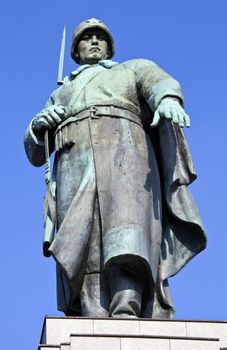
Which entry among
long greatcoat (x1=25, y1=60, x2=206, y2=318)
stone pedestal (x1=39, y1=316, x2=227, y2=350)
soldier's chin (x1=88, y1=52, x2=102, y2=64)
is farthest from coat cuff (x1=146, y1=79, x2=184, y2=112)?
stone pedestal (x1=39, y1=316, x2=227, y2=350)

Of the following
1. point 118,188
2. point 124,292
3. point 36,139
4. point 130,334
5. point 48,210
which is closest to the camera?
point 130,334

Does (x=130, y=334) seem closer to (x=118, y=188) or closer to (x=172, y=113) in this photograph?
(x=118, y=188)

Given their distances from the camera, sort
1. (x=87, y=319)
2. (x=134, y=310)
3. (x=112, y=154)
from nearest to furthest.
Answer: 1. (x=87, y=319)
2. (x=134, y=310)
3. (x=112, y=154)

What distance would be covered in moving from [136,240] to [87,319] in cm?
152

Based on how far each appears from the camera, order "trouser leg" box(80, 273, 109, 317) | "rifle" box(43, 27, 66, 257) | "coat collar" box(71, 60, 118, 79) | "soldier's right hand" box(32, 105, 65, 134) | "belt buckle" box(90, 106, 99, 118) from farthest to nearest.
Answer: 1. "coat collar" box(71, 60, 118, 79)
2. "soldier's right hand" box(32, 105, 65, 134)
3. "belt buckle" box(90, 106, 99, 118)
4. "rifle" box(43, 27, 66, 257)
5. "trouser leg" box(80, 273, 109, 317)

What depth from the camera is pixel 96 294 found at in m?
14.0

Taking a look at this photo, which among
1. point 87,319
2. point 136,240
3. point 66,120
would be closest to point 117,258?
point 136,240

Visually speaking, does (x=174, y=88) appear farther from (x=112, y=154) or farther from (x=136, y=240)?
(x=136, y=240)

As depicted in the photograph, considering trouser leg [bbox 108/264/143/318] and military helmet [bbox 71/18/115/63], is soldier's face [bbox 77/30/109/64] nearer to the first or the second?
military helmet [bbox 71/18/115/63]

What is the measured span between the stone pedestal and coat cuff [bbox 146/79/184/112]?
3125 millimetres

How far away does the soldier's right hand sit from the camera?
50.5 ft

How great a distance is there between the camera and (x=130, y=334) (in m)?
12.5

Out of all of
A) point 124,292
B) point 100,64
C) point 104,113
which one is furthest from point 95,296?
point 100,64

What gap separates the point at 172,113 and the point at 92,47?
2.69m
